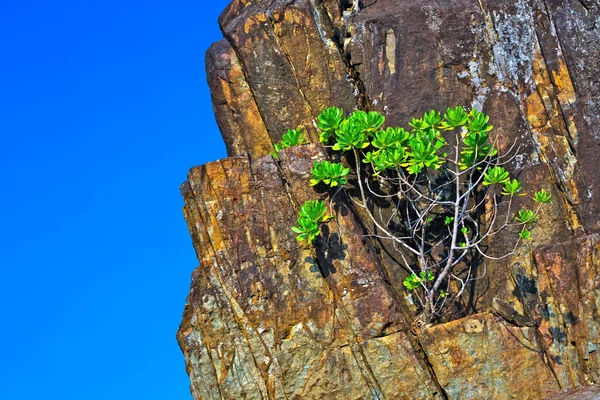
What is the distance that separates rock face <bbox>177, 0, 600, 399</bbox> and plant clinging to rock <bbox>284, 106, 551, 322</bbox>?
37 cm

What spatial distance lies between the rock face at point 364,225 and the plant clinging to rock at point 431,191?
1.21ft

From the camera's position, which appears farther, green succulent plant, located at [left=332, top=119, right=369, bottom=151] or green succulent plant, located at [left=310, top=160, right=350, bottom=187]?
green succulent plant, located at [left=332, top=119, right=369, bottom=151]

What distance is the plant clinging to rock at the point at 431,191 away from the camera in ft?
43.6

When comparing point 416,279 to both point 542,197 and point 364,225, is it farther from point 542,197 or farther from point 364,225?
point 542,197

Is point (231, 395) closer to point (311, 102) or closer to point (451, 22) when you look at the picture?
point (311, 102)

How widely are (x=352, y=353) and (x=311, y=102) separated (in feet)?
15.3

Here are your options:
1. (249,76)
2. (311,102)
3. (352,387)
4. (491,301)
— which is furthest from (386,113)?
(352,387)

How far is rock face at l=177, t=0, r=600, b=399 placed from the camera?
1295 cm

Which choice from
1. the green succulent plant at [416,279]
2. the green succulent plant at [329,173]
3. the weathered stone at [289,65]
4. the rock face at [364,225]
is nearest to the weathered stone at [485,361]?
the rock face at [364,225]

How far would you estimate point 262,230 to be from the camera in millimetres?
13523

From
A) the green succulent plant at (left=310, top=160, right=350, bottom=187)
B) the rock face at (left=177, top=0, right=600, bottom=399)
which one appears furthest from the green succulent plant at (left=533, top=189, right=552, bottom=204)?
the green succulent plant at (left=310, top=160, right=350, bottom=187)

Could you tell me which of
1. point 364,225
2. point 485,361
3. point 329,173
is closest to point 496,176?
point 364,225

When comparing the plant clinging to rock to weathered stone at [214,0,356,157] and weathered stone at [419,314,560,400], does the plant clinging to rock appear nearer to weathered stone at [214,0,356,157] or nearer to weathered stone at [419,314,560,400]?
weathered stone at [419,314,560,400]

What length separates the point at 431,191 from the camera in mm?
14070
